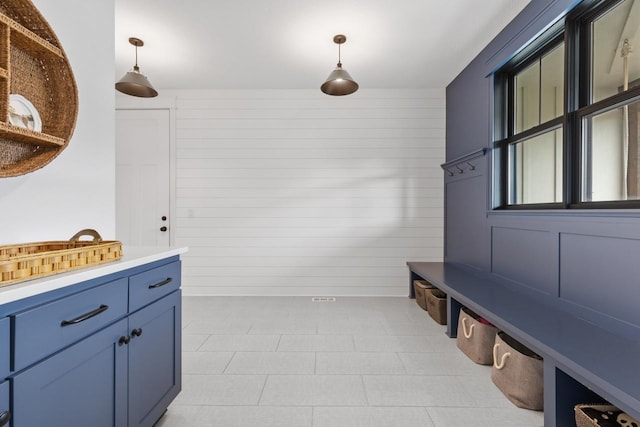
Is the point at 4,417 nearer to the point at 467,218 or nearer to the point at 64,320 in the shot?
the point at 64,320

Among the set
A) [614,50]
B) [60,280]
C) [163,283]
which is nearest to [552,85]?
[614,50]

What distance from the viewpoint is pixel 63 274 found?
3.33 feet

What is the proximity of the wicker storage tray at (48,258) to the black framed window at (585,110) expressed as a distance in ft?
8.60

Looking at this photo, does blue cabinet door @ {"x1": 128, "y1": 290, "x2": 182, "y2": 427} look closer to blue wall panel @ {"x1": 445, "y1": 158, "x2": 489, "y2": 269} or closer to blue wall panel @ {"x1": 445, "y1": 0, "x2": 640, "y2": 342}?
blue wall panel @ {"x1": 445, "y1": 0, "x2": 640, "y2": 342}

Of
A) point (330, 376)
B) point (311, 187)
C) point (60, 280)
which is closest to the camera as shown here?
point (60, 280)

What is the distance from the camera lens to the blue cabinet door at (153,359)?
4.46ft

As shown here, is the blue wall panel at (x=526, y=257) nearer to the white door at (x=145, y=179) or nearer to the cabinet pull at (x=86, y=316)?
the cabinet pull at (x=86, y=316)

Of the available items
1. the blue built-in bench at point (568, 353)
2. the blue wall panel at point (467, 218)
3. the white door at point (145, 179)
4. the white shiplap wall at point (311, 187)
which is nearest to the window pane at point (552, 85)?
the blue wall panel at point (467, 218)

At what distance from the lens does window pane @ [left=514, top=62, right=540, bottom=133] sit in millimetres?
2693

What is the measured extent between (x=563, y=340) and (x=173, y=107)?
4579mm

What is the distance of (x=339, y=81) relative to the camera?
2.98m

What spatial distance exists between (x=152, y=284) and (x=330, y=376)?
4.36 ft

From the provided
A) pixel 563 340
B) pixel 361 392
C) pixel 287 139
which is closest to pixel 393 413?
pixel 361 392

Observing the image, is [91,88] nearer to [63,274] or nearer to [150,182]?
[63,274]
